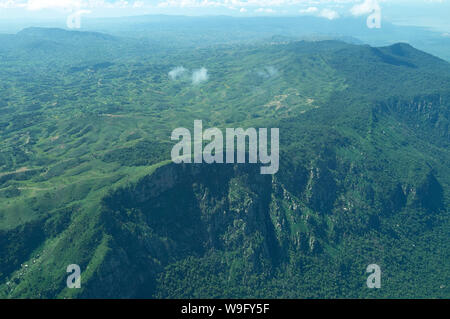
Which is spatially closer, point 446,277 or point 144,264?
point 144,264

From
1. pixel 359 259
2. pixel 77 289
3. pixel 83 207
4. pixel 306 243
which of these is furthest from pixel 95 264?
pixel 359 259

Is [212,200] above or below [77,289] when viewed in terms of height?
above

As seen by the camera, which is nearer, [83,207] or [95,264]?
[95,264]
